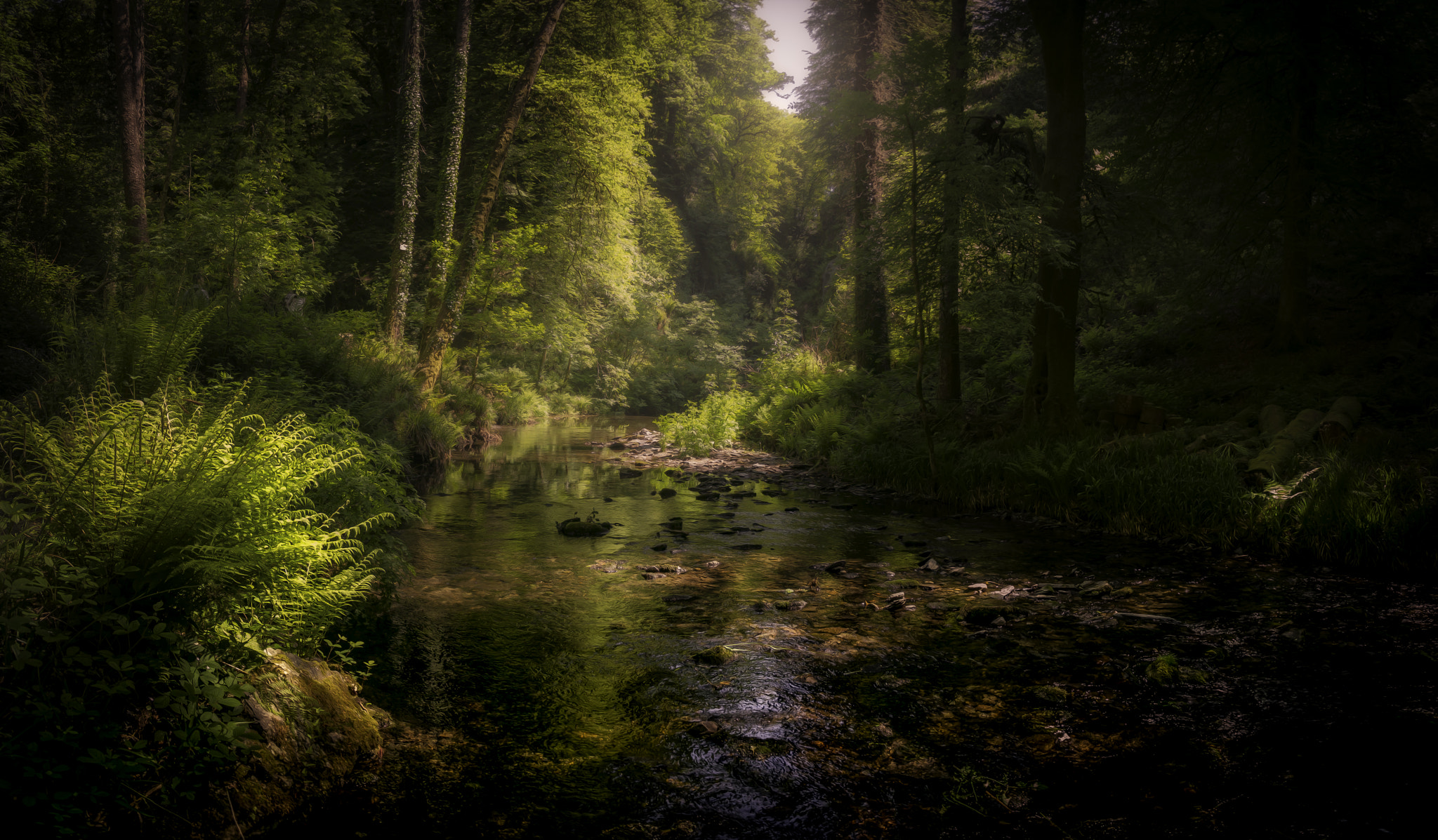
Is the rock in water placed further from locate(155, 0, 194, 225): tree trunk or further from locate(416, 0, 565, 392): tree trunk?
locate(155, 0, 194, 225): tree trunk

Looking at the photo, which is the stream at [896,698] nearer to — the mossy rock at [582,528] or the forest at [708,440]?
the forest at [708,440]

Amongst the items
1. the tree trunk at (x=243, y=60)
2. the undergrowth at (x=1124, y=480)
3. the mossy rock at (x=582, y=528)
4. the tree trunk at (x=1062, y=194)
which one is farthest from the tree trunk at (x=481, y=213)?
the tree trunk at (x=1062, y=194)

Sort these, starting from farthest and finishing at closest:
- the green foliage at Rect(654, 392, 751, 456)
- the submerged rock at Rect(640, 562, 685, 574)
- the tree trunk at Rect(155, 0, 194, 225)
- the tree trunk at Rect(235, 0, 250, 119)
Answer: the tree trunk at Rect(155, 0, 194, 225)
the tree trunk at Rect(235, 0, 250, 119)
the green foliage at Rect(654, 392, 751, 456)
the submerged rock at Rect(640, 562, 685, 574)

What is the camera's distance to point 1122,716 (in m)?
4.06

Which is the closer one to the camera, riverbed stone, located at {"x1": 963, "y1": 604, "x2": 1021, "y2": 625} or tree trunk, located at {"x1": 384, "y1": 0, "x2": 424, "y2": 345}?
riverbed stone, located at {"x1": 963, "y1": 604, "x2": 1021, "y2": 625}

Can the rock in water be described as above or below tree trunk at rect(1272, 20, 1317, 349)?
below

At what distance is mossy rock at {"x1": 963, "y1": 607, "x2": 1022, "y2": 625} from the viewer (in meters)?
5.76

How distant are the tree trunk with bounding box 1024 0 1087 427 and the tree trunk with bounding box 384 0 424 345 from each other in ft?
43.8

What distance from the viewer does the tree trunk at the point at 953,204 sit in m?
11.6

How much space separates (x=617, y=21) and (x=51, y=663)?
2224 centimetres

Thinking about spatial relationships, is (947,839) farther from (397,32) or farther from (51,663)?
(397,32)

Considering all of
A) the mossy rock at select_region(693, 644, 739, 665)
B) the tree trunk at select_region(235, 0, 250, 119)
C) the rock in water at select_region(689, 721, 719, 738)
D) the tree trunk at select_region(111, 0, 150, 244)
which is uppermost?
the tree trunk at select_region(235, 0, 250, 119)

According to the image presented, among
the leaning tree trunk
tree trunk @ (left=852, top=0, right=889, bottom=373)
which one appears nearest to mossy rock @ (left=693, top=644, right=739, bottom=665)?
tree trunk @ (left=852, top=0, right=889, bottom=373)

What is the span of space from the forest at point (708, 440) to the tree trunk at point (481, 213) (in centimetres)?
11
